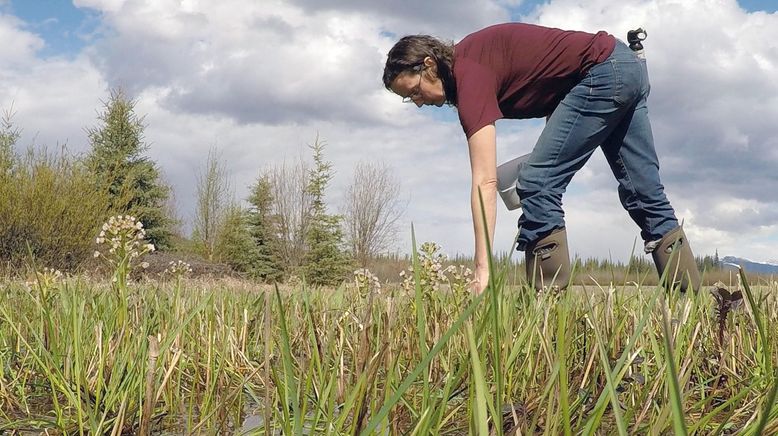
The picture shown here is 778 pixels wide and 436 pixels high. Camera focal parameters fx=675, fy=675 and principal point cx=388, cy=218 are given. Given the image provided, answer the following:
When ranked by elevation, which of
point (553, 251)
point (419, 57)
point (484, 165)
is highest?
point (419, 57)

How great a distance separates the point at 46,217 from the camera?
1592 centimetres

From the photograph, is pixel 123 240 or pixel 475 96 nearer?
pixel 123 240

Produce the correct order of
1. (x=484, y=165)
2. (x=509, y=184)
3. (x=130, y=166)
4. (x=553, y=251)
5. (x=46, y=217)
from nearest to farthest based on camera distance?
(x=484, y=165) → (x=553, y=251) → (x=509, y=184) → (x=46, y=217) → (x=130, y=166)

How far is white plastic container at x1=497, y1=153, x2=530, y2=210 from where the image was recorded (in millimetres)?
3816

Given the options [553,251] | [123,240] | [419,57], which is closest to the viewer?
[123,240]

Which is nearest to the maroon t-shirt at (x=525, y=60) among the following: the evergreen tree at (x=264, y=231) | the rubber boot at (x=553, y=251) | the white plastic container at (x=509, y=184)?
the white plastic container at (x=509, y=184)

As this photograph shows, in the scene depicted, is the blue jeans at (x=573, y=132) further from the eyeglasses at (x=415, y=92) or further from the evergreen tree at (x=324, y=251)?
the evergreen tree at (x=324, y=251)

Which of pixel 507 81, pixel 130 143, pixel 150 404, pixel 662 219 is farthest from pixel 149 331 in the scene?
pixel 130 143

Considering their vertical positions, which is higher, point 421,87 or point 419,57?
point 419,57

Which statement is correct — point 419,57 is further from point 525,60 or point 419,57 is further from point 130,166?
point 130,166

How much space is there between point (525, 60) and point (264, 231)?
66.8 feet

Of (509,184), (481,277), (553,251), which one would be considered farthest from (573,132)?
(481,277)

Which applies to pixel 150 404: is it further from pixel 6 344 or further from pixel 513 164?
pixel 513 164

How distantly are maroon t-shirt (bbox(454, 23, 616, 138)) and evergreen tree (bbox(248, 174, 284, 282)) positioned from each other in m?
19.1
